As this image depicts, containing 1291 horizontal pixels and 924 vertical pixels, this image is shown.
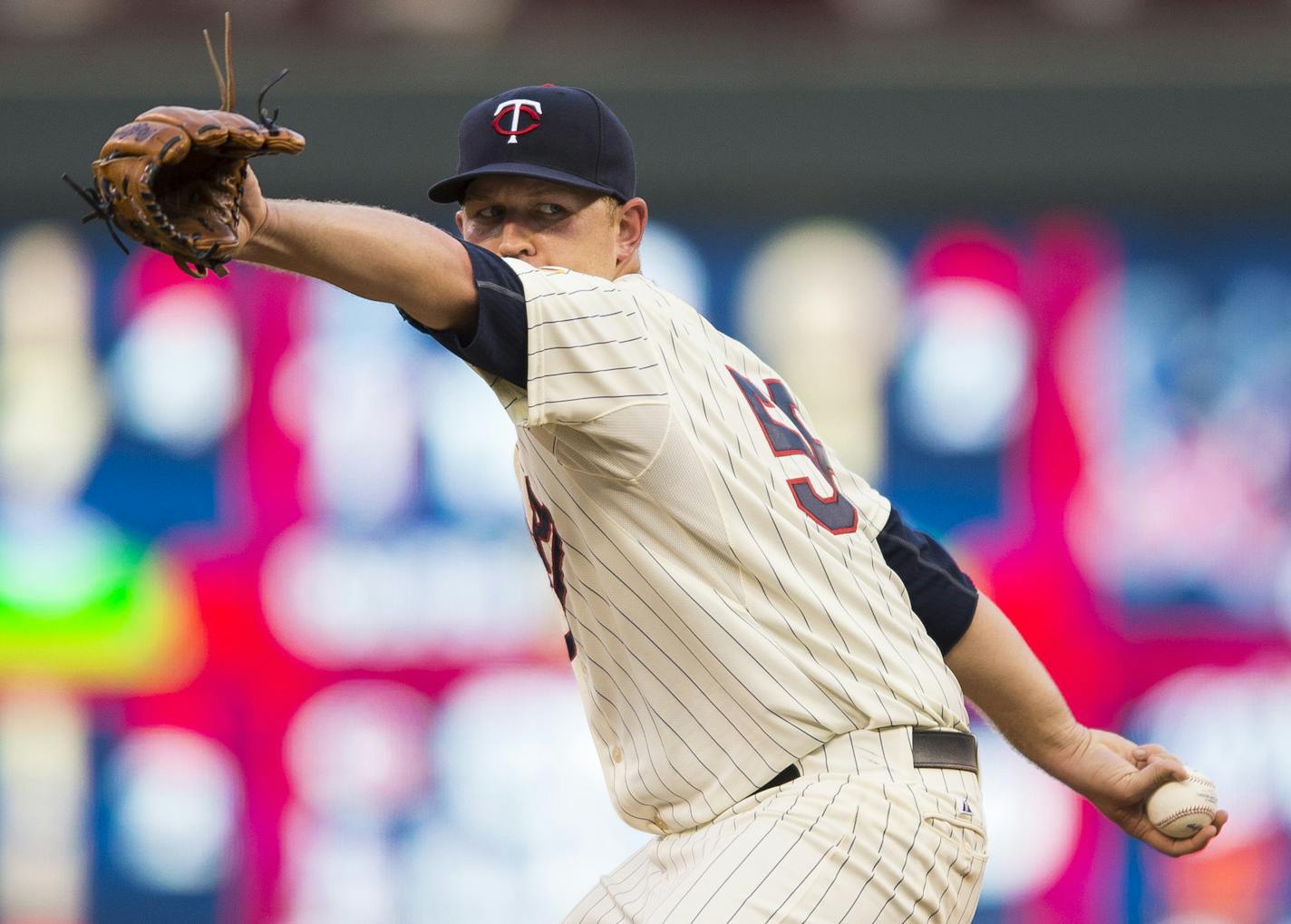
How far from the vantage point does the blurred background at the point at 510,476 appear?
6492 millimetres

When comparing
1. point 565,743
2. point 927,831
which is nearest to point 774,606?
point 927,831

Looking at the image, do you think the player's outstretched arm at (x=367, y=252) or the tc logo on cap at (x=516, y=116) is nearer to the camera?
the player's outstretched arm at (x=367, y=252)

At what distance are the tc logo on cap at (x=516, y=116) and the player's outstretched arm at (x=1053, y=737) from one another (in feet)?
3.15

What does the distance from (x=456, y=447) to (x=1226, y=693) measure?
105 inches

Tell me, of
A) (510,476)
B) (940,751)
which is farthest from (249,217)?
(510,476)

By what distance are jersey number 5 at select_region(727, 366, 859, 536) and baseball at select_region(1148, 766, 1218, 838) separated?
27.5 inches

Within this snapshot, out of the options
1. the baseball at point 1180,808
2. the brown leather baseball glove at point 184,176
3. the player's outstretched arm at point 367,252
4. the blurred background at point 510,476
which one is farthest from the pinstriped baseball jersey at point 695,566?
the blurred background at point 510,476

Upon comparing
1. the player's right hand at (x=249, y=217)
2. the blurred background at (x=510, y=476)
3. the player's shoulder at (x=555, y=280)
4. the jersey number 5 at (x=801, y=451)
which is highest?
the player's right hand at (x=249, y=217)

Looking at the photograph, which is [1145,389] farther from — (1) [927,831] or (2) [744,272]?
(1) [927,831]

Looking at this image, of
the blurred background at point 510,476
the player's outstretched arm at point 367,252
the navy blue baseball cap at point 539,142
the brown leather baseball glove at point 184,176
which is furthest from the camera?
the blurred background at point 510,476

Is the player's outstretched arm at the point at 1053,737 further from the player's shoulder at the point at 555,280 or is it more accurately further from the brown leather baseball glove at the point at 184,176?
the brown leather baseball glove at the point at 184,176

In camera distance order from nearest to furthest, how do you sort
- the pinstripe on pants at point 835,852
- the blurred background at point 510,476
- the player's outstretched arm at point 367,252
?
the player's outstretched arm at point 367,252 < the pinstripe on pants at point 835,852 < the blurred background at point 510,476

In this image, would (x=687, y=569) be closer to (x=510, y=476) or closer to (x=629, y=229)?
(x=629, y=229)

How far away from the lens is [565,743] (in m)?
6.48
